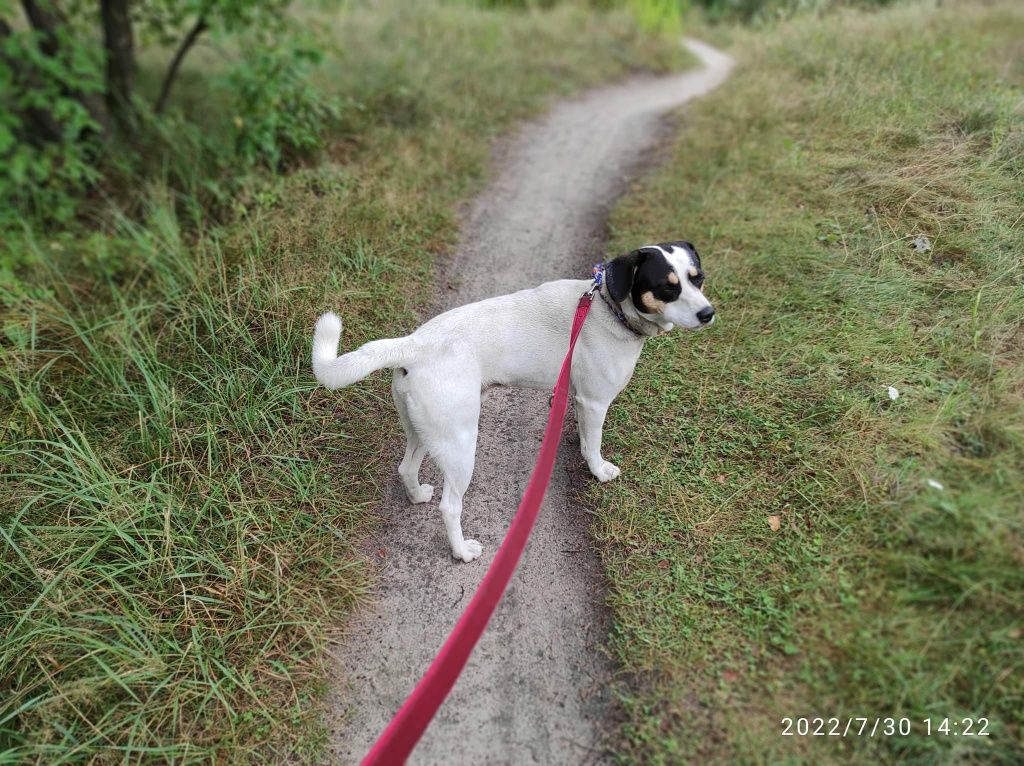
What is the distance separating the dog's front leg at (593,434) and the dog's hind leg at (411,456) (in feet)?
3.07

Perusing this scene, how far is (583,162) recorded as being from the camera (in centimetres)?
746

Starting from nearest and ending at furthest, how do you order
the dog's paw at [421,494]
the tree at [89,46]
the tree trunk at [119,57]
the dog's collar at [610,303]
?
the dog's collar at [610,303]
the dog's paw at [421,494]
the tree at [89,46]
the tree trunk at [119,57]

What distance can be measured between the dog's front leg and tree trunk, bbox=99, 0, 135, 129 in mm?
7853

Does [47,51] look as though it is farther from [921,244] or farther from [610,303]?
[921,244]

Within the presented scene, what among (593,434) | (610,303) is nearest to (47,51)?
(610,303)

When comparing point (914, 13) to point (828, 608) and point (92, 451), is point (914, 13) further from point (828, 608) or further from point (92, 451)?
point (92, 451)

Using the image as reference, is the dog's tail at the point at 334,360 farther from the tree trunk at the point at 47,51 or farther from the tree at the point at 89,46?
the tree trunk at the point at 47,51

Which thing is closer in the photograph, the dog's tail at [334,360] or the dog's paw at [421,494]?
the dog's tail at [334,360]

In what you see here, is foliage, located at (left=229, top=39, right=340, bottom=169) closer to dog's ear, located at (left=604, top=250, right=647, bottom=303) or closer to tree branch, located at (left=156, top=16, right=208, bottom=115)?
tree branch, located at (left=156, top=16, right=208, bottom=115)

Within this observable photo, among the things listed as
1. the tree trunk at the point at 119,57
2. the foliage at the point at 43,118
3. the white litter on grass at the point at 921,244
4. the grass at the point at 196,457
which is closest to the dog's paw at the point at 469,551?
the grass at the point at 196,457

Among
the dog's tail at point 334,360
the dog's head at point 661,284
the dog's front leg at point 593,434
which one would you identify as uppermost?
the dog's head at point 661,284

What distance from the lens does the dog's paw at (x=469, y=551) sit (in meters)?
3.25

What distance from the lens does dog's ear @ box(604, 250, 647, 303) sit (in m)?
2.87

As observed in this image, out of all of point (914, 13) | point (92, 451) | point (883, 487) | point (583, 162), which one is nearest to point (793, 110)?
point (583, 162)
